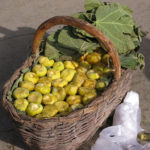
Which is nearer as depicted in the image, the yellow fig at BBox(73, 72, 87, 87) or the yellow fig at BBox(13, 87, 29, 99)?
the yellow fig at BBox(13, 87, 29, 99)

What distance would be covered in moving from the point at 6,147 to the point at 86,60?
46.4 inches

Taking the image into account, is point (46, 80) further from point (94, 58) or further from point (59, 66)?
point (94, 58)

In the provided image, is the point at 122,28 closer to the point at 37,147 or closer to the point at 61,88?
the point at 61,88

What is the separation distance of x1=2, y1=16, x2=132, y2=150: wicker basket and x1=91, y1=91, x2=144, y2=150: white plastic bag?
0.13 metres

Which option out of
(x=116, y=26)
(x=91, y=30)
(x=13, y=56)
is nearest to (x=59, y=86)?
(x=91, y=30)

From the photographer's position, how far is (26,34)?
12.5ft

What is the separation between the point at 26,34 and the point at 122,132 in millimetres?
2398

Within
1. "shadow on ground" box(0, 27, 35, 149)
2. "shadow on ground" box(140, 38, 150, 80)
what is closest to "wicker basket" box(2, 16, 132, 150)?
"shadow on ground" box(0, 27, 35, 149)

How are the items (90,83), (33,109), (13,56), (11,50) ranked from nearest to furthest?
(33,109)
(90,83)
(13,56)
(11,50)

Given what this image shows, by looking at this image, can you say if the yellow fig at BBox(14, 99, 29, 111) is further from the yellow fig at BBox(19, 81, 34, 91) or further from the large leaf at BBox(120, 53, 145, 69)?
the large leaf at BBox(120, 53, 145, 69)

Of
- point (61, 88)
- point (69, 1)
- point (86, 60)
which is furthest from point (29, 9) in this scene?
point (61, 88)

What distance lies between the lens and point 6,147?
232 cm

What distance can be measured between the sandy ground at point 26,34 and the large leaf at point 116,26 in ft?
2.41

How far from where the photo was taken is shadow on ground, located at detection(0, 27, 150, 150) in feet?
7.82
